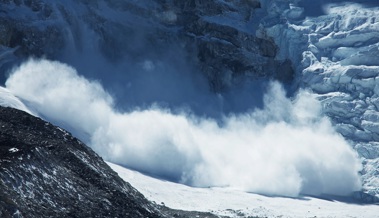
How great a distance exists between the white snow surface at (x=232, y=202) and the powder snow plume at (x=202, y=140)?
2.85 meters

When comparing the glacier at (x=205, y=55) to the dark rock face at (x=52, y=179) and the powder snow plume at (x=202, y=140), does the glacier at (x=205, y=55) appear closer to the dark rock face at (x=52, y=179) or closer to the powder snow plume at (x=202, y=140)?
the powder snow plume at (x=202, y=140)

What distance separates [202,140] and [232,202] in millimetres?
15651

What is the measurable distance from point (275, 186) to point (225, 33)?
25311 mm

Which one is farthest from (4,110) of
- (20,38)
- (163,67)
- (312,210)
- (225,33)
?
(225,33)

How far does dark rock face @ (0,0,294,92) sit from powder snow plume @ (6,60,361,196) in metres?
5.45

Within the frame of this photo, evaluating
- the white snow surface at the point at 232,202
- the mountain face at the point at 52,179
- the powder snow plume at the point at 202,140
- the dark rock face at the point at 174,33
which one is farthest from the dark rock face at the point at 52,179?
the dark rock face at the point at 174,33

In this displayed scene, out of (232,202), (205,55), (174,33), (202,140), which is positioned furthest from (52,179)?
(174,33)

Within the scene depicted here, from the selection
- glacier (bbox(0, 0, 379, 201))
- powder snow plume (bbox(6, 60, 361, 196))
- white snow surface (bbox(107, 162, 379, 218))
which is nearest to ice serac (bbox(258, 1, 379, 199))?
glacier (bbox(0, 0, 379, 201))

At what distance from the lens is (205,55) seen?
95.4m

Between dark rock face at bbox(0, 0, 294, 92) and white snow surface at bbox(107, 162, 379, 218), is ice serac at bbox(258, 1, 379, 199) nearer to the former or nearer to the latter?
dark rock face at bbox(0, 0, 294, 92)

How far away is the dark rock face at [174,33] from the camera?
87.5 metres

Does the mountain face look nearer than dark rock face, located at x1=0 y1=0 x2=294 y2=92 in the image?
Yes

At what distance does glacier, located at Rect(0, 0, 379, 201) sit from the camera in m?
83.4

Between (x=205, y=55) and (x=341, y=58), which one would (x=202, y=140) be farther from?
(x=341, y=58)
